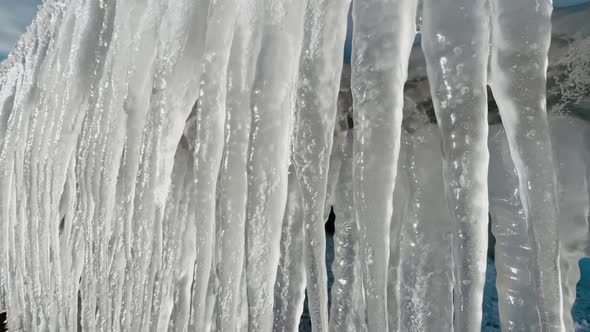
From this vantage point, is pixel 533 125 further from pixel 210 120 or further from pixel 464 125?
pixel 210 120

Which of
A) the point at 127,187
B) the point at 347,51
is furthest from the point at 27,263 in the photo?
the point at 347,51

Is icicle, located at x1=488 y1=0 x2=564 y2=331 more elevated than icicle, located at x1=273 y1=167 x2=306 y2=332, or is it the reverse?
icicle, located at x1=488 y1=0 x2=564 y2=331

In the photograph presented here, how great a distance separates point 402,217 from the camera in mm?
1017

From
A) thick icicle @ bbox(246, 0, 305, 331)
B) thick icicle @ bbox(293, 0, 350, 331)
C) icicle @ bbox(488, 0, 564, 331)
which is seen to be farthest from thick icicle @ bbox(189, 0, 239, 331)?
icicle @ bbox(488, 0, 564, 331)

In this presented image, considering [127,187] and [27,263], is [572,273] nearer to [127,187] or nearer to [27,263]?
[127,187]

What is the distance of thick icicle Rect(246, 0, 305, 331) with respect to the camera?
0.97 m

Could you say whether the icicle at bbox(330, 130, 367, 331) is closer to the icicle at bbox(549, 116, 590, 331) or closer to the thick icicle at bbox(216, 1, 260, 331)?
the thick icicle at bbox(216, 1, 260, 331)

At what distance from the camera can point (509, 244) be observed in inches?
33.6

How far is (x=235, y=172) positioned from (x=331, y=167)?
217 mm

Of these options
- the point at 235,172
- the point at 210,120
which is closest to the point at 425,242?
the point at 235,172

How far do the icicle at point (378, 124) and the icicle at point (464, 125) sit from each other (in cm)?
6

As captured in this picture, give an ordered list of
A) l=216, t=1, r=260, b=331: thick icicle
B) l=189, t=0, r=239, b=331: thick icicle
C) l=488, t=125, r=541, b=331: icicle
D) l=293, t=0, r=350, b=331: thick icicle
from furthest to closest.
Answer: l=189, t=0, r=239, b=331: thick icicle, l=216, t=1, r=260, b=331: thick icicle, l=293, t=0, r=350, b=331: thick icicle, l=488, t=125, r=541, b=331: icicle

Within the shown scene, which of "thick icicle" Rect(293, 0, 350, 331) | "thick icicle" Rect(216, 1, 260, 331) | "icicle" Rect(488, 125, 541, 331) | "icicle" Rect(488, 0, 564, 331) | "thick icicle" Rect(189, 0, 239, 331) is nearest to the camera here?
"icicle" Rect(488, 0, 564, 331)

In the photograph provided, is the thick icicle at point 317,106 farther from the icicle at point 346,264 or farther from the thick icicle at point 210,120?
the thick icicle at point 210,120
